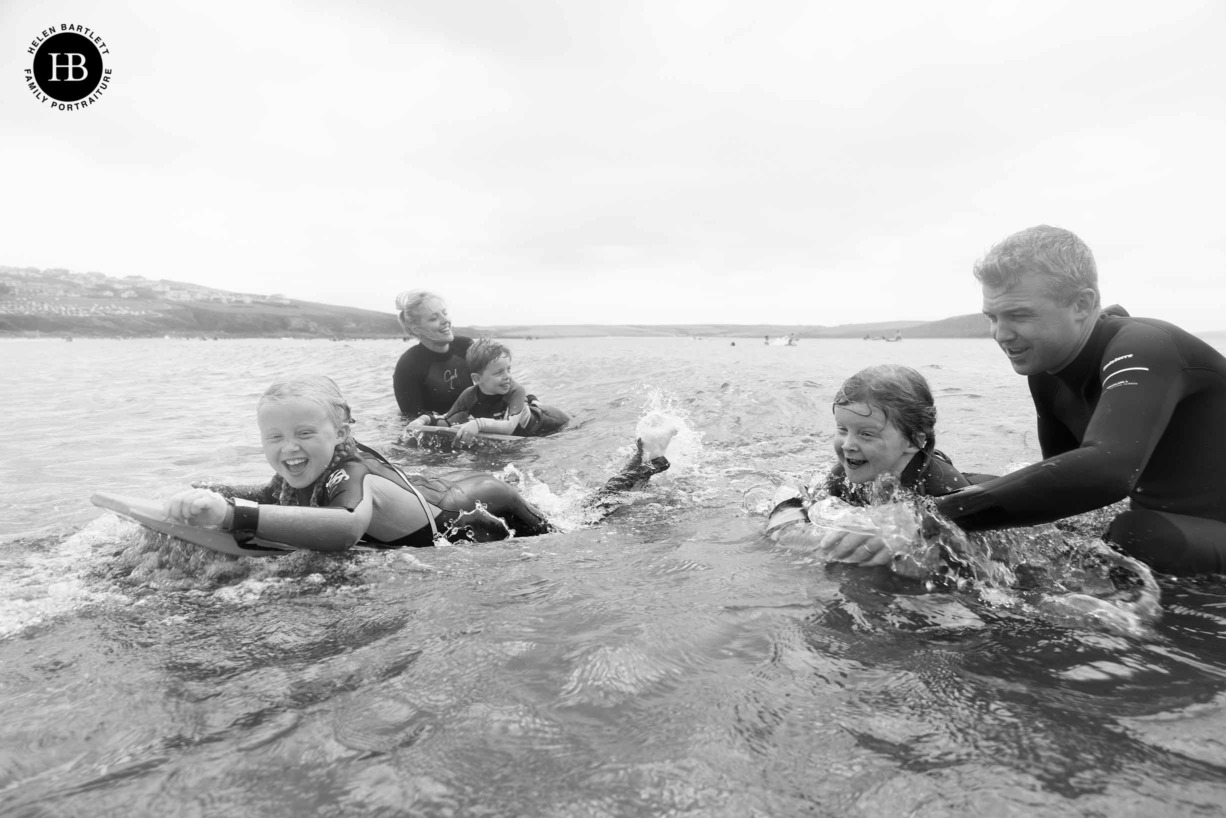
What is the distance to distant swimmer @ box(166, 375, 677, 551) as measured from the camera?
4.59 meters

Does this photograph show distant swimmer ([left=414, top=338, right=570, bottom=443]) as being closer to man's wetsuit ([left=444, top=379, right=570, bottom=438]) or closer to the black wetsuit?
man's wetsuit ([left=444, top=379, right=570, bottom=438])

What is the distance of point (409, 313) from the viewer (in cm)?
1216

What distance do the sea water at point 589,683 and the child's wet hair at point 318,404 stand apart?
0.54 metres

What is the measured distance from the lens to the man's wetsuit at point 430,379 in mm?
12500

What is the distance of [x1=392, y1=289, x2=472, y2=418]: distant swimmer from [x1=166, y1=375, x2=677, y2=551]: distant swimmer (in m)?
6.19

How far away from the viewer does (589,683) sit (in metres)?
2.99

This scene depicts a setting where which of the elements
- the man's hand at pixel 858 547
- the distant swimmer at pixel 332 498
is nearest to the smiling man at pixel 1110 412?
the man's hand at pixel 858 547

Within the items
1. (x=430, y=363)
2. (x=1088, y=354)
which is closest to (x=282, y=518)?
(x=1088, y=354)

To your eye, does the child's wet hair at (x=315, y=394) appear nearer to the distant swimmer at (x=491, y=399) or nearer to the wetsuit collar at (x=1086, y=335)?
the wetsuit collar at (x=1086, y=335)

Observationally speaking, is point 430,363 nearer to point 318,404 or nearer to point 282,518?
point 318,404

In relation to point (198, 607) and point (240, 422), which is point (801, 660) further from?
point (240, 422)

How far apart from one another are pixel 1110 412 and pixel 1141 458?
0.92ft

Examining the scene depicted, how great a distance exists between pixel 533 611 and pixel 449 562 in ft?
4.49

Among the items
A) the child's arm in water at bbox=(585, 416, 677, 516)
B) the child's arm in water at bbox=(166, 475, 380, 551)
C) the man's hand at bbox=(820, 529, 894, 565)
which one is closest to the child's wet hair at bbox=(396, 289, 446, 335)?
the child's arm in water at bbox=(585, 416, 677, 516)
